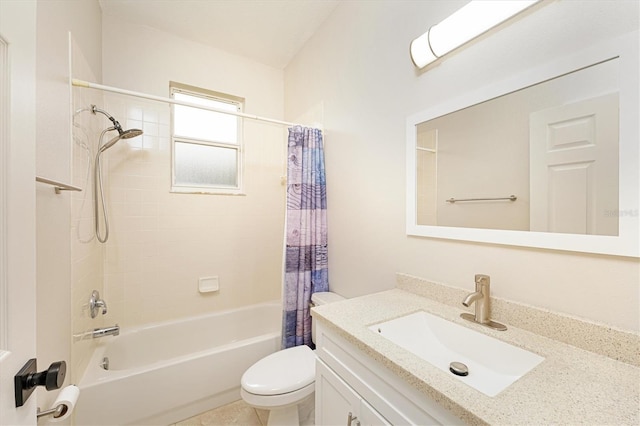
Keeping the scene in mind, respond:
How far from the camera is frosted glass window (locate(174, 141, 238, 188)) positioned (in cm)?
216

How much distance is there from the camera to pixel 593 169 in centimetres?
75

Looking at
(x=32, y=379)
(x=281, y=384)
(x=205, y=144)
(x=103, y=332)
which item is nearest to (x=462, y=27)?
(x=32, y=379)

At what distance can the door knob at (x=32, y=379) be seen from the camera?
497 millimetres

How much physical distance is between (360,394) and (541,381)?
19.9 inches

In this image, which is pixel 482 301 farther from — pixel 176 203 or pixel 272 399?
pixel 176 203

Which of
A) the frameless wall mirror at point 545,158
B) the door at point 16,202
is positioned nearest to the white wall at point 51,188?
the door at point 16,202

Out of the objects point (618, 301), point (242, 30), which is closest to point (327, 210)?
point (618, 301)

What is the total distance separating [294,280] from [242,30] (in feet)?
6.73

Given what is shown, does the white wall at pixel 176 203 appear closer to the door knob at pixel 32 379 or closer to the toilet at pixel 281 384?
the toilet at pixel 281 384

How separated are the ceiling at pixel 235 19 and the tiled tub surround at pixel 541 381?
2121mm

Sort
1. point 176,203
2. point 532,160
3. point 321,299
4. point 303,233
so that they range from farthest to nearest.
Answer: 1. point 176,203
2. point 303,233
3. point 321,299
4. point 532,160

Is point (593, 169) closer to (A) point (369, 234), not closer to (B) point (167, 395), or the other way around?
(A) point (369, 234)

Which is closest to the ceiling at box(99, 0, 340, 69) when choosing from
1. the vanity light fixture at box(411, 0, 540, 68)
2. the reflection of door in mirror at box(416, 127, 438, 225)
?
the vanity light fixture at box(411, 0, 540, 68)

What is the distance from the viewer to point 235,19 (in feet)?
6.27
